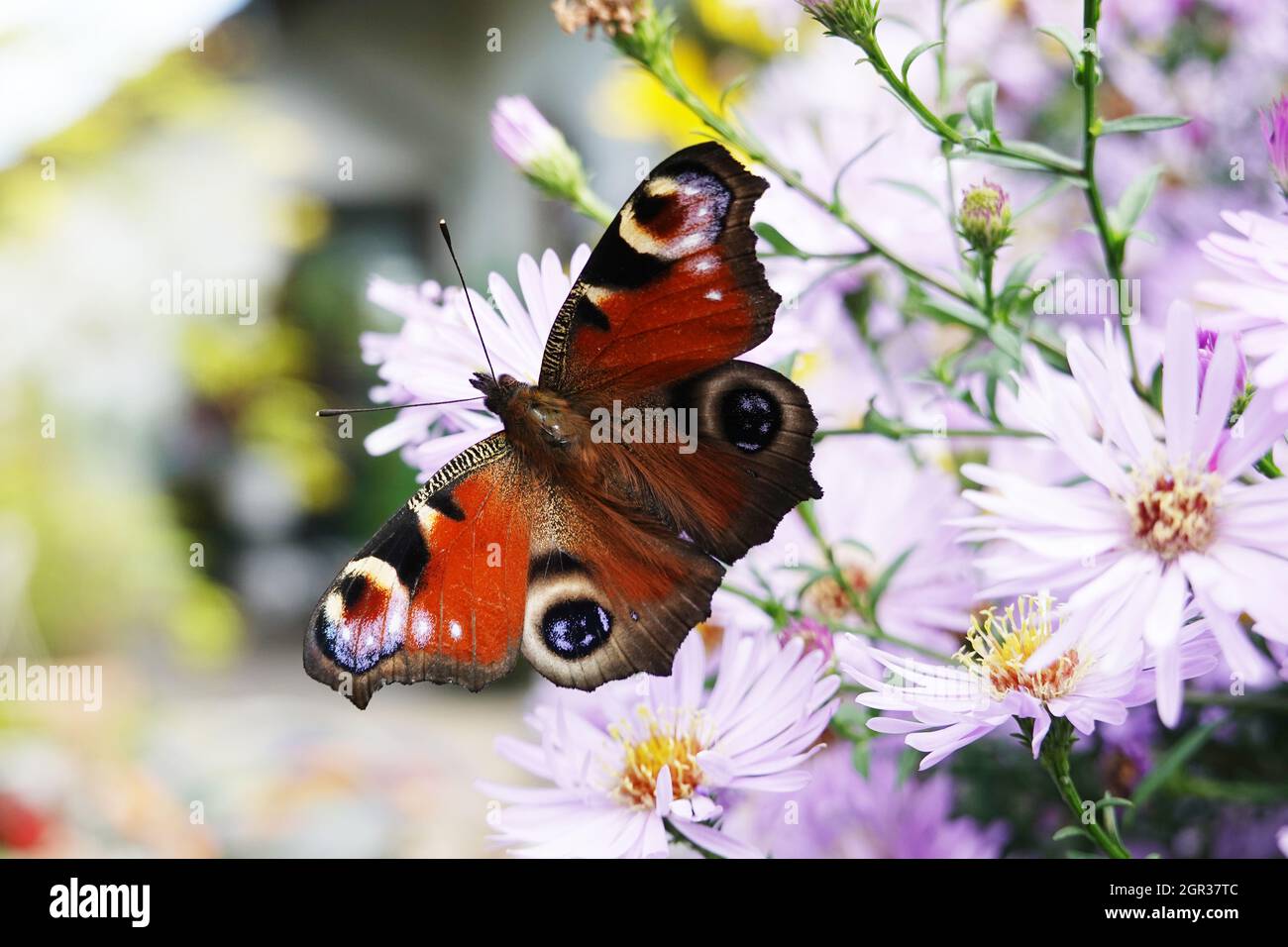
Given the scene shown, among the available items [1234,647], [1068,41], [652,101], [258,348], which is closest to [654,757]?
[1234,647]

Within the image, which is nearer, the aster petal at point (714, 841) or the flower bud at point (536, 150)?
the aster petal at point (714, 841)

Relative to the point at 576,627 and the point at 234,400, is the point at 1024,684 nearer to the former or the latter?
the point at 576,627

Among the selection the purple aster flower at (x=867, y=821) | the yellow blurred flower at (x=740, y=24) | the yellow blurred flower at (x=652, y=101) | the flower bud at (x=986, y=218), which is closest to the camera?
the flower bud at (x=986, y=218)

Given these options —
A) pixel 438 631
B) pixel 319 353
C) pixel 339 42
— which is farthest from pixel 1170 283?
pixel 339 42

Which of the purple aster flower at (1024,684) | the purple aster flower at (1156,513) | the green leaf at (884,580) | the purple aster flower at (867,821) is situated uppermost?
the purple aster flower at (1156,513)

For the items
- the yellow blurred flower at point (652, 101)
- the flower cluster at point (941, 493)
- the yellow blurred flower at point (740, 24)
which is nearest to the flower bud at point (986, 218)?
the flower cluster at point (941, 493)

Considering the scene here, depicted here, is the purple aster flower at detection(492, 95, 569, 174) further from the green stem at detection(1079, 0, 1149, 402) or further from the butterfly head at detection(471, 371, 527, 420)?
the green stem at detection(1079, 0, 1149, 402)

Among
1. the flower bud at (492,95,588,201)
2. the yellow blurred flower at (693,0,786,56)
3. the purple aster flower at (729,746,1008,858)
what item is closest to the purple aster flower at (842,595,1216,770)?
the purple aster flower at (729,746,1008,858)

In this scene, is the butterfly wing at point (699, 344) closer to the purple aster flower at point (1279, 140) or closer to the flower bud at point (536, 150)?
the flower bud at point (536, 150)
